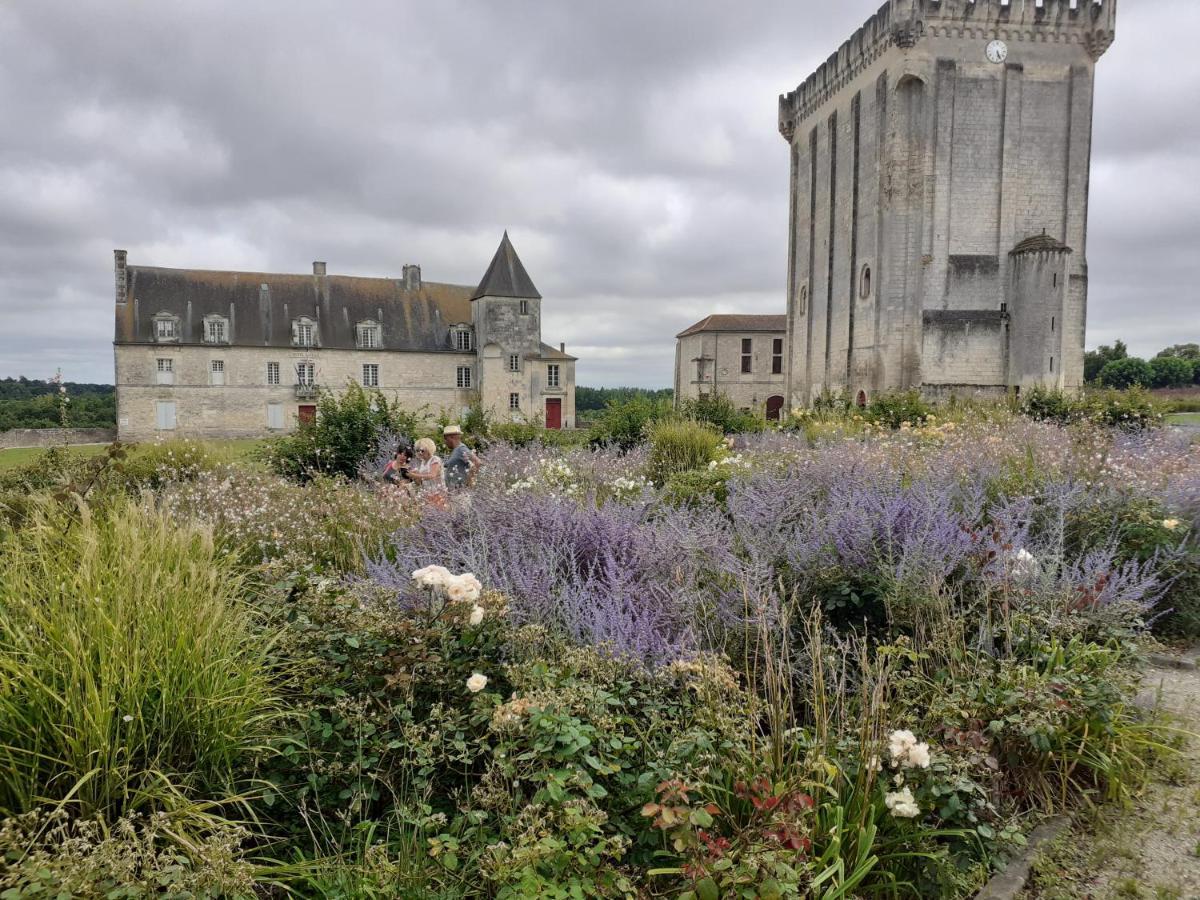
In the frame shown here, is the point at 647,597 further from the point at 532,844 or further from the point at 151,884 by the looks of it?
the point at 151,884

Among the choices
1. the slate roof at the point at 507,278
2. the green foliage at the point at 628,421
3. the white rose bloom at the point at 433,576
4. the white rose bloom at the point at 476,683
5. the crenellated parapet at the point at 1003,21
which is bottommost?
the white rose bloom at the point at 476,683

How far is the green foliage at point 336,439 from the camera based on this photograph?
1028cm

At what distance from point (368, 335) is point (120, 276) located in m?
11.4

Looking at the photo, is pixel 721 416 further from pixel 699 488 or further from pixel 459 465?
pixel 699 488

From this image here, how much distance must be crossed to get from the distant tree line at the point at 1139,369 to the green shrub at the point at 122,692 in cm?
6517

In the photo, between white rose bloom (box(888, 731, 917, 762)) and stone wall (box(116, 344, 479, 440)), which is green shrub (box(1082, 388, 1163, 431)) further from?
stone wall (box(116, 344, 479, 440))

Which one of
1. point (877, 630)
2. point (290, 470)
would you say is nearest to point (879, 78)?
point (290, 470)

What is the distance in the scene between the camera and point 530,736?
7.22ft

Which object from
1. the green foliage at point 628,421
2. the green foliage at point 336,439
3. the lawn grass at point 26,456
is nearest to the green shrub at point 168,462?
the lawn grass at point 26,456

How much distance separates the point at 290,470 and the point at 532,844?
9417 mm

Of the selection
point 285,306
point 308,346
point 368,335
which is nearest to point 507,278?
point 368,335

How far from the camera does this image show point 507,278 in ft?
122

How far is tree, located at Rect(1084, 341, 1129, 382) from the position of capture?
62.0 meters

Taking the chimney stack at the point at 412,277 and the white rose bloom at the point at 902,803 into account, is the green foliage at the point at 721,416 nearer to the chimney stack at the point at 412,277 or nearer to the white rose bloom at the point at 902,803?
the white rose bloom at the point at 902,803
